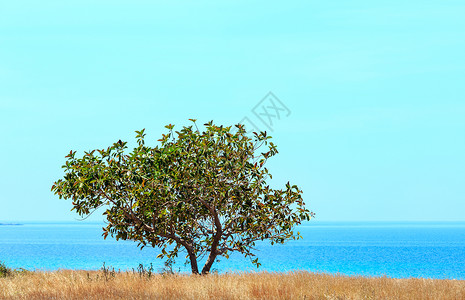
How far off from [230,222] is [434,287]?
784 cm

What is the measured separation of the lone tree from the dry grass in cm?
280

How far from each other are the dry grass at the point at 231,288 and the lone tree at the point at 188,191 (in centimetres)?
280

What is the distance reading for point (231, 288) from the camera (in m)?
16.0

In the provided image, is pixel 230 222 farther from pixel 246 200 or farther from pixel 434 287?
pixel 434 287

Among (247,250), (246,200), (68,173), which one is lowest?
(247,250)

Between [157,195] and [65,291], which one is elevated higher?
[157,195]

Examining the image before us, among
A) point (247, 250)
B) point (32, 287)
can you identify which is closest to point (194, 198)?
point (247, 250)

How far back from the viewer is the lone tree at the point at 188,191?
65.0ft

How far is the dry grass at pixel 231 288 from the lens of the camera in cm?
1520

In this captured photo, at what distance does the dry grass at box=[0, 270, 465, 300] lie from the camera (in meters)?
15.2

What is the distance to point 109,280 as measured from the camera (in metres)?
18.2

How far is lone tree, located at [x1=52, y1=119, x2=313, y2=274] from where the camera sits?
19.8 metres

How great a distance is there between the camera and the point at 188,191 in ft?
65.2

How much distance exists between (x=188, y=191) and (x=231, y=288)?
15.9 feet
